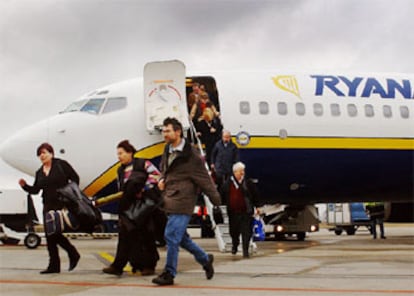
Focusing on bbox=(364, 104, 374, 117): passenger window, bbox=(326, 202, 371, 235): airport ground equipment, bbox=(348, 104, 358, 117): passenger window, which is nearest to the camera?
bbox=(348, 104, 358, 117): passenger window

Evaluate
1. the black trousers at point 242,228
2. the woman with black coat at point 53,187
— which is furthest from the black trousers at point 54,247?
→ the black trousers at point 242,228

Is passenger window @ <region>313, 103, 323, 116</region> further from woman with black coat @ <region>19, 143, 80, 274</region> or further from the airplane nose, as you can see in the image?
woman with black coat @ <region>19, 143, 80, 274</region>

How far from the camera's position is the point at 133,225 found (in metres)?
7.91

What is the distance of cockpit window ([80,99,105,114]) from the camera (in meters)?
15.1

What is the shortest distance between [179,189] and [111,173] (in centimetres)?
726

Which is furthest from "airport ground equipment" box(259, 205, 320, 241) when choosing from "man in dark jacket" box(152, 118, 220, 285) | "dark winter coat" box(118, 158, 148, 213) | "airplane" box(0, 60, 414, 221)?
"man in dark jacket" box(152, 118, 220, 285)

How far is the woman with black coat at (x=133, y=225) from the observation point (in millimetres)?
7914

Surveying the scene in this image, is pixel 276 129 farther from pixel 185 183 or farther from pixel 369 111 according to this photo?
pixel 185 183

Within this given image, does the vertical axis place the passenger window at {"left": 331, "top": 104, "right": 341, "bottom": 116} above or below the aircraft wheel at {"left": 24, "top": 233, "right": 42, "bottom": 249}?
above

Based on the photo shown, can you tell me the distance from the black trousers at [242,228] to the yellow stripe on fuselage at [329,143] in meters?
3.97

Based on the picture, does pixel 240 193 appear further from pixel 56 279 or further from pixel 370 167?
pixel 370 167

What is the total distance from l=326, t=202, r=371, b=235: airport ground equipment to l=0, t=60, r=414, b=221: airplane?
12.6 meters

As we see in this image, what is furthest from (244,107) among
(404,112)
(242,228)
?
(242,228)

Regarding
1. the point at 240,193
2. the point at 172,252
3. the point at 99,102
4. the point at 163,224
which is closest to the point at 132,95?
the point at 99,102
